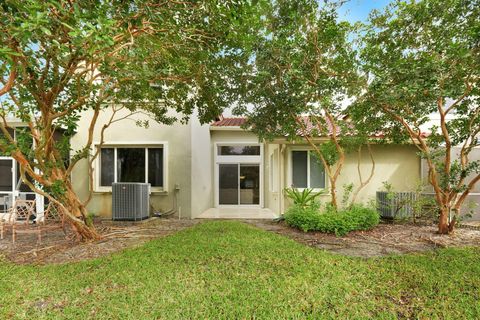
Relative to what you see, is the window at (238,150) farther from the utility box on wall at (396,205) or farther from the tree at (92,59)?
the utility box on wall at (396,205)

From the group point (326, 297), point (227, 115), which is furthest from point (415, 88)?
point (227, 115)

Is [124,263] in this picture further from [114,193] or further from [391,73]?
[391,73]

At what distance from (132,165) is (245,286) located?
321 inches

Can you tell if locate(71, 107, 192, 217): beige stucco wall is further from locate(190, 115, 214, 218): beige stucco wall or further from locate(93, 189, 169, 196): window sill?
locate(190, 115, 214, 218): beige stucco wall

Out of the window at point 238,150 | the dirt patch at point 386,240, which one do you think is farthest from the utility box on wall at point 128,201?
the window at point 238,150

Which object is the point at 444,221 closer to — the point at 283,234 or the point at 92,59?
the point at 283,234

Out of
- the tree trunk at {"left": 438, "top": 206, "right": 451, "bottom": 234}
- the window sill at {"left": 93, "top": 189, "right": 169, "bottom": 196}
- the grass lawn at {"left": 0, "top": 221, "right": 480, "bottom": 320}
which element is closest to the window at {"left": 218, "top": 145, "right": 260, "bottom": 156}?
the window sill at {"left": 93, "top": 189, "right": 169, "bottom": 196}

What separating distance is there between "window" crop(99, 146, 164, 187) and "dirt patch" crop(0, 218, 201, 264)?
2.13 meters

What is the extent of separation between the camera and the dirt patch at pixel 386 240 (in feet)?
20.8

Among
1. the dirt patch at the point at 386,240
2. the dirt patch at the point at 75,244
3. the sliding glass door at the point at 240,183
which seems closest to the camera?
the dirt patch at the point at 75,244

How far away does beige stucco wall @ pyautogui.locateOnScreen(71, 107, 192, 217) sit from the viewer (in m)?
10.6

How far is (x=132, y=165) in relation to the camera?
424 inches

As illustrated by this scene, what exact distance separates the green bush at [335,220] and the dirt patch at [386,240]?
178mm

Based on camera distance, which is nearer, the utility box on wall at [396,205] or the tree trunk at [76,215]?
the tree trunk at [76,215]
